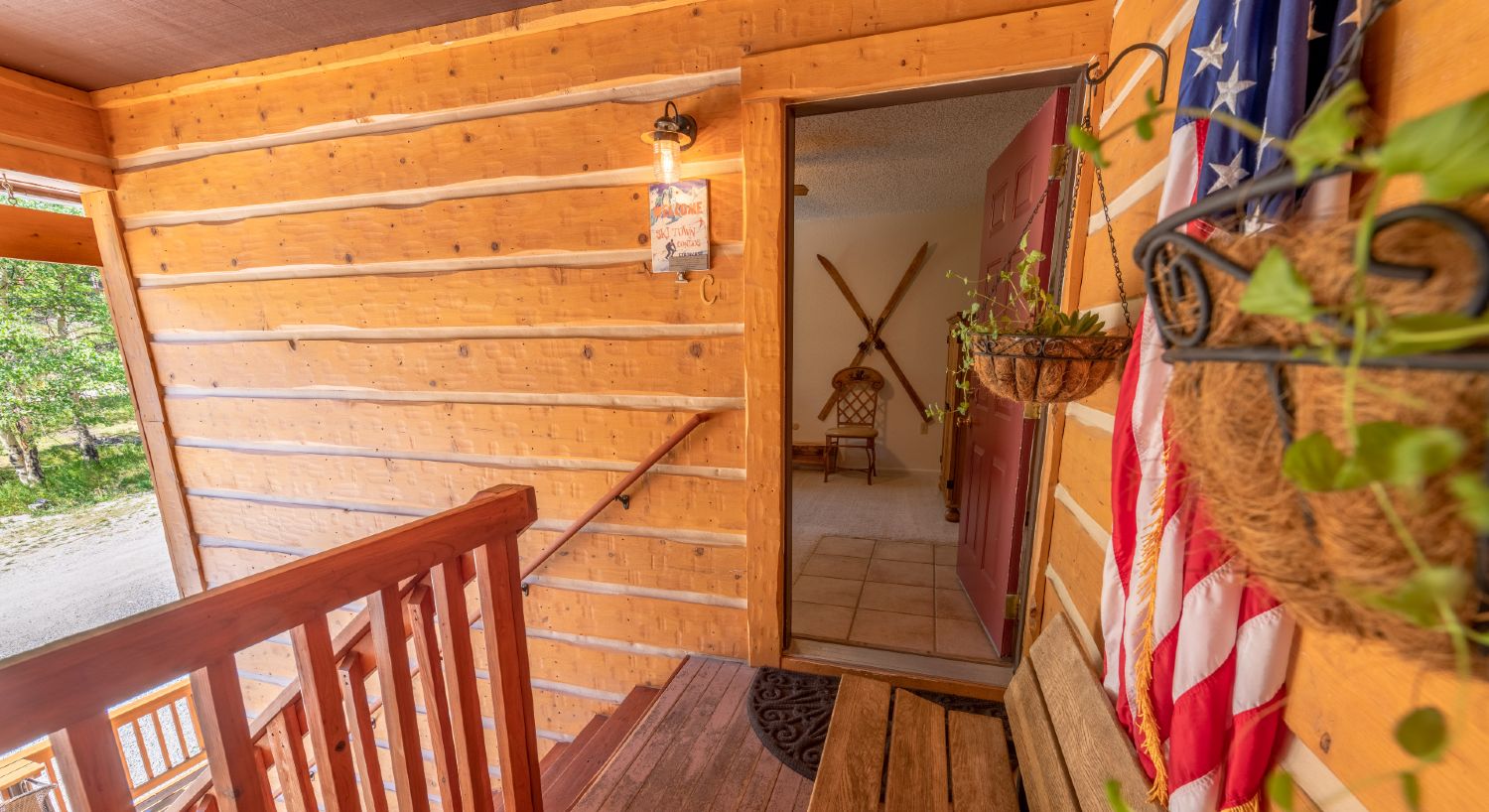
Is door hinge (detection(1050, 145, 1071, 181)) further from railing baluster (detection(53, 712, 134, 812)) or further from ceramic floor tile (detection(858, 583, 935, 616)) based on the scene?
railing baluster (detection(53, 712, 134, 812))

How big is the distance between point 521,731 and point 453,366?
1.42 m

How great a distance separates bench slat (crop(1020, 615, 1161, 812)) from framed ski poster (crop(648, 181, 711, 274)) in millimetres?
1512

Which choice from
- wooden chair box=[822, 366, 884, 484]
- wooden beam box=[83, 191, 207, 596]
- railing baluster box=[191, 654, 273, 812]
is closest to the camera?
railing baluster box=[191, 654, 273, 812]

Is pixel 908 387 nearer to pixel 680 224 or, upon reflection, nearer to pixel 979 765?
pixel 680 224

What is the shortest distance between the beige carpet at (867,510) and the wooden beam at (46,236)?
376 cm

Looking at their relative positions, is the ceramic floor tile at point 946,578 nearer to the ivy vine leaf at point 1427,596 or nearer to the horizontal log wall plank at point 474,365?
the horizontal log wall plank at point 474,365

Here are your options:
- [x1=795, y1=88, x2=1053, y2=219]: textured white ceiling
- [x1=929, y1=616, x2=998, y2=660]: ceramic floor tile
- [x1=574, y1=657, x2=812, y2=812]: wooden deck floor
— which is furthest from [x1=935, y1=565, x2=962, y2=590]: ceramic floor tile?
[x1=795, y1=88, x2=1053, y2=219]: textured white ceiling

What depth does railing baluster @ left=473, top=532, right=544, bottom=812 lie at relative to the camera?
45.2 inches

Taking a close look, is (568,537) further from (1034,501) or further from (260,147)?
(260,147)

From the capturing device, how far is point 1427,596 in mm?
232

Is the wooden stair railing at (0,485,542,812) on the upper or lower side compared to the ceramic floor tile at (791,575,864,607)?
upper

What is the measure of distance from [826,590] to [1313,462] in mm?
2601

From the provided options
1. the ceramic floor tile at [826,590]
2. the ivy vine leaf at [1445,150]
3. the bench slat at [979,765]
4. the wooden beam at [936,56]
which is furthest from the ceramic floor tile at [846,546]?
the ivy vine leaf at [1445,150]

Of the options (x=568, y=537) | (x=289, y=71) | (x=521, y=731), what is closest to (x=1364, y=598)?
(x=521, y=731)
